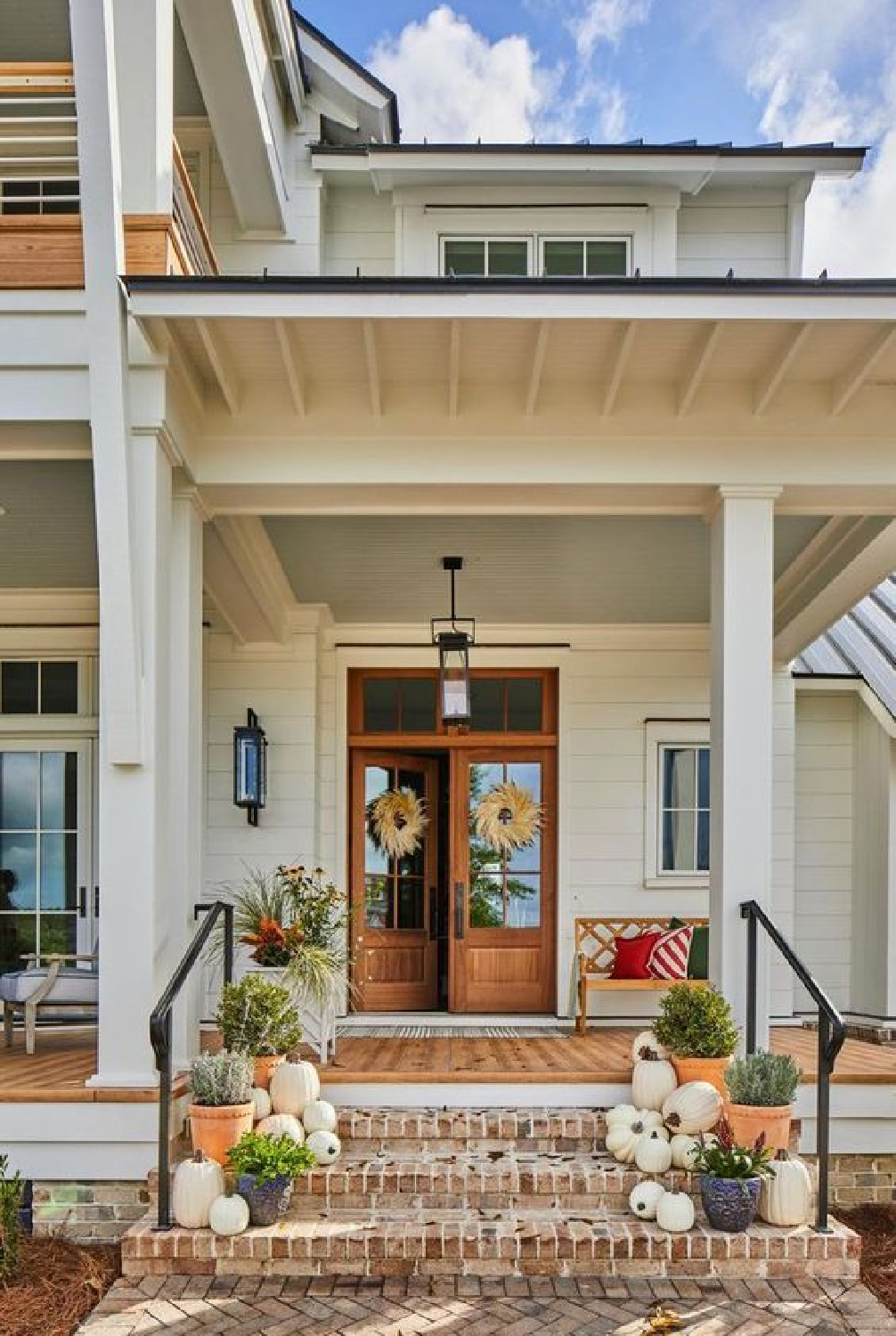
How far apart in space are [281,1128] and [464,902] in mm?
3791

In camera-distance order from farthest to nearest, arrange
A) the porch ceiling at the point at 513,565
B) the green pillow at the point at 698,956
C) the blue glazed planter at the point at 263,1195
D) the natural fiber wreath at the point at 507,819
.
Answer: the natural fiber wreath at the point at 507,819 < the green pillow at the point at 698,956 < the porch ceiling at the point at 513,565 < the blue glazed planter at the point at 263,1195

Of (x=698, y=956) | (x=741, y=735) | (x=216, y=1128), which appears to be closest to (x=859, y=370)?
(x=741, y=735)

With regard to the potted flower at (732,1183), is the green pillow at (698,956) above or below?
below

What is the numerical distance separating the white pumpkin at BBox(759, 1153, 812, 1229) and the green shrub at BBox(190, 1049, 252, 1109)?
1.99m

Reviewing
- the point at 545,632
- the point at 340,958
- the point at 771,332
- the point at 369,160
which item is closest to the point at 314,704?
the point at 545,632

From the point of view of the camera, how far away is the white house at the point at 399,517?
15.0 ft

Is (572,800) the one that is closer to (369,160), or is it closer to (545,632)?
(545,632)

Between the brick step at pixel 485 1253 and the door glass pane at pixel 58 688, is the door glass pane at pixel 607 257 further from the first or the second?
the brick step at pixel 485 1253

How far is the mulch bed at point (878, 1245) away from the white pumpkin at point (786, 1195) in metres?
0.34

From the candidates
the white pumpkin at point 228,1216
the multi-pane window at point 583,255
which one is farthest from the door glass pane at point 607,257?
the white pumpkin at point 228,1216

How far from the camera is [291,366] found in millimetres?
4812

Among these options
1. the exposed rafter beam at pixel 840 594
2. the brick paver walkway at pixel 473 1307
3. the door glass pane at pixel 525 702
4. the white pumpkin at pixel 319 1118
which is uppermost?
the exposed rafter beam at pixel 840 594

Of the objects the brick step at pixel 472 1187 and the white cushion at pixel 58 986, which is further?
the white cushion at pixel 58 986

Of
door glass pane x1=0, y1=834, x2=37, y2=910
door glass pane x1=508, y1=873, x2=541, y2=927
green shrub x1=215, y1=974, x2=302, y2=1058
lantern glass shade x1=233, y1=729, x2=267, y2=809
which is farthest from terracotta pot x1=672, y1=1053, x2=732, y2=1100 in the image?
door glass pane x1=0, y1=834, x2=37, y2=910
